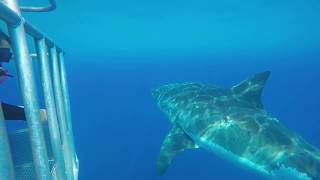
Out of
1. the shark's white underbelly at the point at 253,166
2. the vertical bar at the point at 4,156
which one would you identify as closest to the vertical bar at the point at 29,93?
the vertical bar at the point at 4,156

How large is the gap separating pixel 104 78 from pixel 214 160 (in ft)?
66.0

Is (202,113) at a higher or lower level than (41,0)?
lower

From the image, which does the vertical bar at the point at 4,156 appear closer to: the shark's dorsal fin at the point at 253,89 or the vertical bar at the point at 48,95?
the vertical bar at the point at 48,95

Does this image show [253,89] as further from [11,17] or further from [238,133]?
[11,17]

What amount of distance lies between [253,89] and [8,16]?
5851 millimetres

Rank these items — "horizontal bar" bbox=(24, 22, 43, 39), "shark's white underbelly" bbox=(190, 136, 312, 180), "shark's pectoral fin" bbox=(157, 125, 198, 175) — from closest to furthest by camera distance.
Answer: "horizontal bar" bbox=(24, 22, 43, 39)
"shark's white underbelly" bbox=(190, 136, 312, 180)
"shark's pectoral fin" bbox=(157, 125, 198, 175)

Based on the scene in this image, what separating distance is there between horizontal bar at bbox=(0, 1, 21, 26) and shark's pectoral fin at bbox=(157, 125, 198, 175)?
4.86 metres

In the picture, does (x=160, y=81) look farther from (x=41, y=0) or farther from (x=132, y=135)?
(x=132, y=135)

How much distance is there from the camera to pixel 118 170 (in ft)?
41.1

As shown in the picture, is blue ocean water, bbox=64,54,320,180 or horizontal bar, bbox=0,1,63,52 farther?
blue ocean water, bbox=64,54,320,180

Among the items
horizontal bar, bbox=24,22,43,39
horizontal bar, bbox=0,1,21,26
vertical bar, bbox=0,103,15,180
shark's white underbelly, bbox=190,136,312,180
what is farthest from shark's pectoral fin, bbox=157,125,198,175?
vertical bar, bbox=0,103,15,180

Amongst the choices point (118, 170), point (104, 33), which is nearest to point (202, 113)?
point (118, 170)

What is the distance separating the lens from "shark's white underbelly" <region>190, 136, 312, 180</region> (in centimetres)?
523

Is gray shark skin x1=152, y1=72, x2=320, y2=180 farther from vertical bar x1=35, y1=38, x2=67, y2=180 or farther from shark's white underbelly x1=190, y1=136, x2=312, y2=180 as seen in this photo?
vertical bar x1=35, y1=38, x2=67, y2=180
